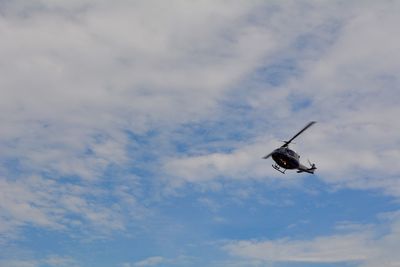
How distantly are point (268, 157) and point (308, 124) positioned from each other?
27.8 ft

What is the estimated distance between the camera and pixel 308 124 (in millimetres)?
88000

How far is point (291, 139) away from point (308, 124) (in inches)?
146

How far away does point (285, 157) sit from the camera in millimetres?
86188

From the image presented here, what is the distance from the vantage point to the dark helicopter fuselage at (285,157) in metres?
86.2

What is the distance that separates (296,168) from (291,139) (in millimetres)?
4924

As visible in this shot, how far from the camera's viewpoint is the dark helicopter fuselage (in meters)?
86.2

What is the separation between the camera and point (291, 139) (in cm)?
8906

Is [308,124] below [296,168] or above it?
above

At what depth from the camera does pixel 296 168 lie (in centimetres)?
8969

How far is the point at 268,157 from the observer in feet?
295

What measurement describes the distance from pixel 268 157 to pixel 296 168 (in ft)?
16.2

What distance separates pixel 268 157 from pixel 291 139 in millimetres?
4800
